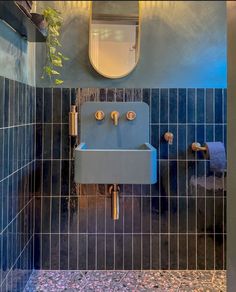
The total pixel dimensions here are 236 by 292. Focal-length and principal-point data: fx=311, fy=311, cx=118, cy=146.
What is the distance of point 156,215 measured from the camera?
92.4 inches

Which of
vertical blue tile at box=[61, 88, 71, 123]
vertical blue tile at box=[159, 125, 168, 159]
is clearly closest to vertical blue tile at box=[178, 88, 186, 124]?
vertical blue tile at box=[159, 125, 168, 159]

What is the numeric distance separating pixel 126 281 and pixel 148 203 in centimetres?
57

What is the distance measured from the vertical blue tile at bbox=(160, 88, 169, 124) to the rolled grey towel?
38 cm

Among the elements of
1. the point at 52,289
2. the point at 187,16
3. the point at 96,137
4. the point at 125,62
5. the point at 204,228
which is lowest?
the point at 52,289

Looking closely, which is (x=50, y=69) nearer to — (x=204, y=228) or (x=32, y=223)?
(x=32, y=223)

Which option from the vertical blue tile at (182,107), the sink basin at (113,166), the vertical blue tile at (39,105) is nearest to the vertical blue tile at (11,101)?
the sink basin at (113,166)

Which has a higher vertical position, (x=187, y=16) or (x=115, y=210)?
(x=187, y=16)

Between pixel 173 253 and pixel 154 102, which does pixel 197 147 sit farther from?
pixel 173 253

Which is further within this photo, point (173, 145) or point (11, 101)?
point (173, 145)

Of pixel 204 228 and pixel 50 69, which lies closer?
pixel 50 69

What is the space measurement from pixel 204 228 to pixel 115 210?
717mm

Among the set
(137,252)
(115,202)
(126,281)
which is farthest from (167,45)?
(126,281)

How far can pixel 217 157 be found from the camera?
7.16 ft

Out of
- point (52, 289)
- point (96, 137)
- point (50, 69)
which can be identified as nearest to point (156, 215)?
point (96, 137)
